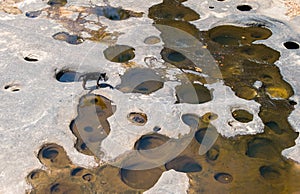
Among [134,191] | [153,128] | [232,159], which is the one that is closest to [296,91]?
[232,159]

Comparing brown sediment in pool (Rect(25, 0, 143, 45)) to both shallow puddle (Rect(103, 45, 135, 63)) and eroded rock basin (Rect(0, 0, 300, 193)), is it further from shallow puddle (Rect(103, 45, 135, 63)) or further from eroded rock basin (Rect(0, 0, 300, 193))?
shallow puddle (Rect(103, 45, 135, 63))

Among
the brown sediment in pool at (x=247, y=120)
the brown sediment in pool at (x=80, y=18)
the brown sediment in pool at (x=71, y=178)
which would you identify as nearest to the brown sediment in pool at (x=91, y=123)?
the brown sediment in pool at (x=71, y=178)

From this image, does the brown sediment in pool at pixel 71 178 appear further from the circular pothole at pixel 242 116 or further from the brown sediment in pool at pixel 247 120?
the circular pothole at pixel 242 116

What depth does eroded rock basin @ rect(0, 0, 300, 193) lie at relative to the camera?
3.69m

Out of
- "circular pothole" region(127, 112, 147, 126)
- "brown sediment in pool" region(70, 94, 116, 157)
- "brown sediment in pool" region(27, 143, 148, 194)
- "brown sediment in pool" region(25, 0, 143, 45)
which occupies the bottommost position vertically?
"brown sediment in pool" region(27, 143, 148, 194)

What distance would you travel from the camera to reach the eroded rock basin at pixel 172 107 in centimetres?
369

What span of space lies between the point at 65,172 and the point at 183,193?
0.99 metres

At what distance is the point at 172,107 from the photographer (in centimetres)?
425

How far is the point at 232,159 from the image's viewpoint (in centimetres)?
385

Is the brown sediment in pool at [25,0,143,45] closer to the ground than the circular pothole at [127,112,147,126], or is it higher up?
higher up

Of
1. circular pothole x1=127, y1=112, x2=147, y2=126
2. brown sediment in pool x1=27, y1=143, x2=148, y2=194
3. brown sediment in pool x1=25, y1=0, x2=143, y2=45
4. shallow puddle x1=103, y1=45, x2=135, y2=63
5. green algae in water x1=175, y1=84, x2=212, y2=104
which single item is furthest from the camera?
brown sediment in pool x1=25, y1=0, x2=143, y2=45

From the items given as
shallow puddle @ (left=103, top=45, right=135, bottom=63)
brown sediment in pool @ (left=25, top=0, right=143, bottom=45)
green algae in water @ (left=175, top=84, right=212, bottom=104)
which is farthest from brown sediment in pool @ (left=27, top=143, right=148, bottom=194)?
brown sediment in pool @ (left=25, top=0, right=143, bottom=45)

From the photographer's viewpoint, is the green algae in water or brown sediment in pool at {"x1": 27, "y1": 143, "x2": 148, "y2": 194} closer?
brown sediment in pool at {"x1": 27, "y1": 143, "x2": 148, "y2": 194}

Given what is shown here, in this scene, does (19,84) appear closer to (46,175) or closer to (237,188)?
(46,175)
